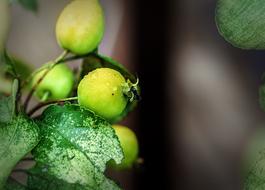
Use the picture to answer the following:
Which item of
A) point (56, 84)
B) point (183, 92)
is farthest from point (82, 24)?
point (183, 92)

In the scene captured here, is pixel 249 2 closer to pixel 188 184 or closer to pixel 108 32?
pixel 108 32

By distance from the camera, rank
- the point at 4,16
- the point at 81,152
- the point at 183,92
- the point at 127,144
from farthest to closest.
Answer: the point at 183,92
the point at 4,16
the point at 127,144
the point at 81,152

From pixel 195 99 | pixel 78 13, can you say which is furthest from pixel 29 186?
pixel 195 99

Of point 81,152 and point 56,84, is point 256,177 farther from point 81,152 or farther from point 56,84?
point 56,84

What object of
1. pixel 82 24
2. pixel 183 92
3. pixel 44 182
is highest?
pixel 82 24

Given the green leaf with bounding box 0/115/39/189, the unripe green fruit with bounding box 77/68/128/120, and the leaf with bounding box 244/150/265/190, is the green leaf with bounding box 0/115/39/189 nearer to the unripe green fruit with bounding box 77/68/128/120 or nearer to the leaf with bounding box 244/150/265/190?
the unripe green fruit with bounding box 77/68/128/120

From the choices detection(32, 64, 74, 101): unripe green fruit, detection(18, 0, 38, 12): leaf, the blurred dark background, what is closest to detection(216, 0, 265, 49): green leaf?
detection(32, 64, 74, 101): unripe green fruit

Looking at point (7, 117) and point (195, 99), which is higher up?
point (7, 117)
